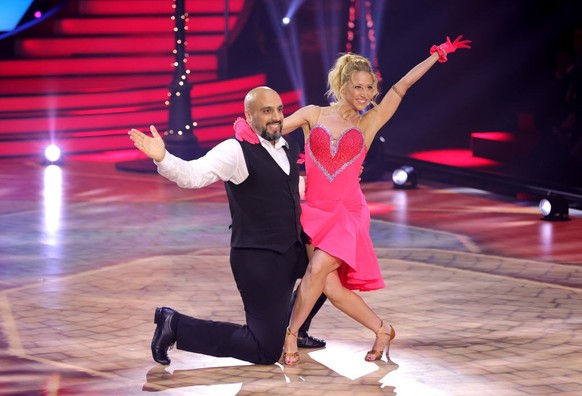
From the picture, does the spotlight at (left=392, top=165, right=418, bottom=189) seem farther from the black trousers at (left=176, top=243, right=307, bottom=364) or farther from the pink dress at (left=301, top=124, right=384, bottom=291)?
the black trousers at (left=176, top=243, right=307, bottom=364)

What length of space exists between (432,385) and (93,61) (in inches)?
503

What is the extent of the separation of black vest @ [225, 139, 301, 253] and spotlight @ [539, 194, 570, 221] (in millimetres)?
5472

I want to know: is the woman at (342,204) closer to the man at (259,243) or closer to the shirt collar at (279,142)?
the man at (259,243)

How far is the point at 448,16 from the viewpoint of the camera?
1533cm

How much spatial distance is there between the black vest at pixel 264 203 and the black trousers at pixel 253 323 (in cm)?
7

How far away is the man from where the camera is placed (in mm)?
5621

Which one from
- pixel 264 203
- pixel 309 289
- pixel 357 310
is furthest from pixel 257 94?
pixel 357 310

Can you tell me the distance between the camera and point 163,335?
5.79 metres

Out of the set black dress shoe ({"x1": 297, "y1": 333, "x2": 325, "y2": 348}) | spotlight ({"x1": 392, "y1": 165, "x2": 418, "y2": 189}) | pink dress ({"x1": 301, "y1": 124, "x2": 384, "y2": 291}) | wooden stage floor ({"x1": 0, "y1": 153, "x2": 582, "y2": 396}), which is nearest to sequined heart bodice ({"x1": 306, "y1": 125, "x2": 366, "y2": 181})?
pink dress ({"x1": 301, "y1": 124, "x2": 384, "y2": 291})

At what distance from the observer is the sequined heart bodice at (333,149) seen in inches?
238

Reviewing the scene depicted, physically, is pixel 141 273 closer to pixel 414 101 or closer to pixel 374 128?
pixel 374 128

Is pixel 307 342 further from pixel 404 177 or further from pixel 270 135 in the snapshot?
pixel 404 177

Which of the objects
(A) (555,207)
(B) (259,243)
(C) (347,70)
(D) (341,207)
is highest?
(C) (347,70)

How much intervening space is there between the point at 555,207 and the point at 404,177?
91.1 inches
